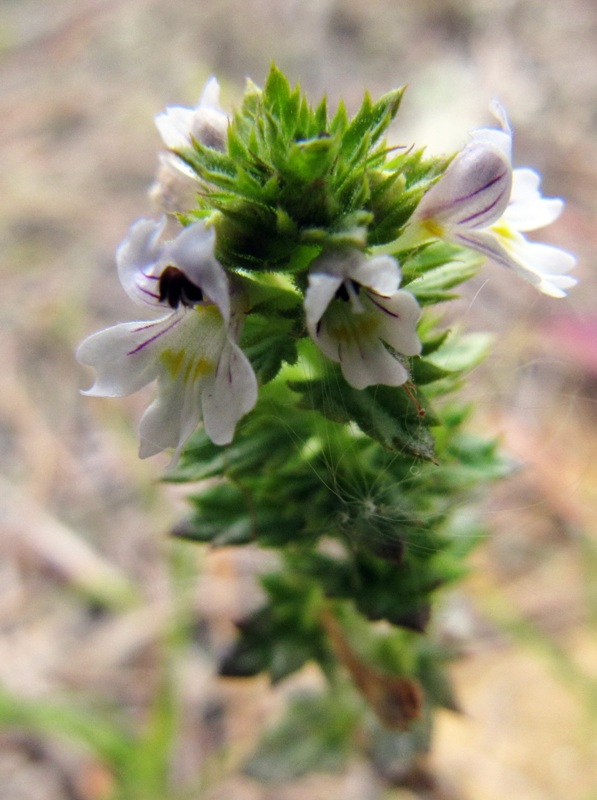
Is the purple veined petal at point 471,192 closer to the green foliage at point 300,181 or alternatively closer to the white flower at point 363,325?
the green foliage at point 300,181

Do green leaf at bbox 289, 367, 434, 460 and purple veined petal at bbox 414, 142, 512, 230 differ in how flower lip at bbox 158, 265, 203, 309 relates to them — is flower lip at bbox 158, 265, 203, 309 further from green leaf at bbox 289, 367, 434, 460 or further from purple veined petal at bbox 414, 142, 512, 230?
purple veined petal at bbox 414, 142, 512, 230

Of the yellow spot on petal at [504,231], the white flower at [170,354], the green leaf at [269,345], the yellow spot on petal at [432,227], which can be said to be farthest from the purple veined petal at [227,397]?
the yellow spot on petal at [504,231]

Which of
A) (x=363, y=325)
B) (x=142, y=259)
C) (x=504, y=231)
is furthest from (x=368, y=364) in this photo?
(x=504, y=231)

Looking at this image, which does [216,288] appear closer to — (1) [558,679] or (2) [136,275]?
(2) [136,275]

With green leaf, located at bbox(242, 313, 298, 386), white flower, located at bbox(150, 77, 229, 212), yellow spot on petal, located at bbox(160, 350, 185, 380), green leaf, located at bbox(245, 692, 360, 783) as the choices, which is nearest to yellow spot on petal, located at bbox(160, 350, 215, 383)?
yellow spot on petal, located at bbox(160, 350, 185, 380)

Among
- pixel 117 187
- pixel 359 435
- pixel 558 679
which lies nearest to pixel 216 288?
pixel 359 435

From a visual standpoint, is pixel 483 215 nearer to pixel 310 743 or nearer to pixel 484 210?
pixel 484 210

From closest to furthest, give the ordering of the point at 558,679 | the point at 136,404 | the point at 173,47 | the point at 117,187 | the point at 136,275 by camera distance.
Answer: the point at 136,275 → the point at 558,679 → the point at 136,404 → the point at 117,187 → the point at 173,47
